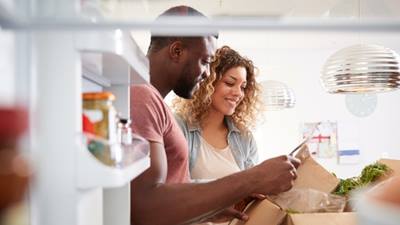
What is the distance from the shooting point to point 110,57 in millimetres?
697

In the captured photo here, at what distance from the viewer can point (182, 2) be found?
342cm

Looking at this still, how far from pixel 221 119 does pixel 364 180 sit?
744mm

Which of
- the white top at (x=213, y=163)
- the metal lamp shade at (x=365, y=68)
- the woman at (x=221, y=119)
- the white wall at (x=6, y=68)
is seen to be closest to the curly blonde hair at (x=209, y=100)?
the woman at (x=221, y=119)

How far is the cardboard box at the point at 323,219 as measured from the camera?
4.40ft

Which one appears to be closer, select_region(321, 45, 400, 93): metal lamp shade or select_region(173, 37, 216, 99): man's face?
select_region(173, 37, 216, 99): man's face

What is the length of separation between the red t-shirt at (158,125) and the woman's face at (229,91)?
74 centimetres

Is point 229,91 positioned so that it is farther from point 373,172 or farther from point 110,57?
point 110,57

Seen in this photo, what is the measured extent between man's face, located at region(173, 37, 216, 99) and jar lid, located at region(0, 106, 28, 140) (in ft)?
3.81

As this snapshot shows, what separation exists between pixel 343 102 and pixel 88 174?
5310 mm

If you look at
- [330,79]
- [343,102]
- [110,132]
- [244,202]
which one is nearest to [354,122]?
[343,102]

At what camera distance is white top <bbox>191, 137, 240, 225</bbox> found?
2031mm

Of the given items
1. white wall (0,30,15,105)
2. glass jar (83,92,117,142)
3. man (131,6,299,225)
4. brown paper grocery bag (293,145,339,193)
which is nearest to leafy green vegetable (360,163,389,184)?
brown paper grocery bag (293,145,339,193)

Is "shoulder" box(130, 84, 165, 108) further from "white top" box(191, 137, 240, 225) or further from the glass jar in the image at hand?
"white top" box(191, 137, 240, 225)

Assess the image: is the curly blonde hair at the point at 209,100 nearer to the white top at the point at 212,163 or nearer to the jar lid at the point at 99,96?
the white top at the point at 212,163
